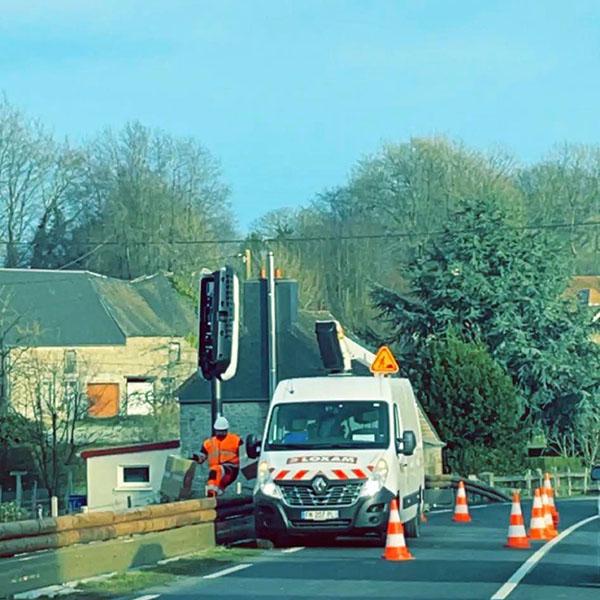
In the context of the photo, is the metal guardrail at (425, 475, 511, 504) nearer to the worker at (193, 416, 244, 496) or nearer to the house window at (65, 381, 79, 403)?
the worker at (193, 416, 244, 496)

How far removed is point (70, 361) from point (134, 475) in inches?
669

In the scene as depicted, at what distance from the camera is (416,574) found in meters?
16.2

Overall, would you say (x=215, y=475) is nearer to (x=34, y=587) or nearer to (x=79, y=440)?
(x=34, y=587)

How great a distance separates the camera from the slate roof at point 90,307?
2657 inches

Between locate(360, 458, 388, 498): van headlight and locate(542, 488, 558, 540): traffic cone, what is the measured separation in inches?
135

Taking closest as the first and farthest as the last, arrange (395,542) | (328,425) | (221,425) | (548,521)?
1. (395,542)
2. (328,425)
3. (221,425)
4. (548,521)

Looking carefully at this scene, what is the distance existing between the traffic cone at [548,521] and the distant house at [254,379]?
1056 inches

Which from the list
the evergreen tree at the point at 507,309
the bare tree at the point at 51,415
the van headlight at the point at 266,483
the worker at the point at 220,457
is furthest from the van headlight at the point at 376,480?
the evergreen tree at the point at 507,309

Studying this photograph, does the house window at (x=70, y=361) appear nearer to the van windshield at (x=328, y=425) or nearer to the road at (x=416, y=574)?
the road at (x=416, y=574)

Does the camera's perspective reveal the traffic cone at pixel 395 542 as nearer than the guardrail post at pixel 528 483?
Yes

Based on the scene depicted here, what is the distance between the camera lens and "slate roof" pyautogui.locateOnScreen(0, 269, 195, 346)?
67500mm

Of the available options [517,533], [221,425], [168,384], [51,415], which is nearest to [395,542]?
[517,533]

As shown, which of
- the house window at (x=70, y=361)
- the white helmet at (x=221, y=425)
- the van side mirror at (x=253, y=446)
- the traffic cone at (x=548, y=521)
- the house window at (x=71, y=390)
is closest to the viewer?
the van side mirror at (x=253, y=446)

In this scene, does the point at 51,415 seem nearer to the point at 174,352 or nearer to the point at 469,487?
the point at 469,487
